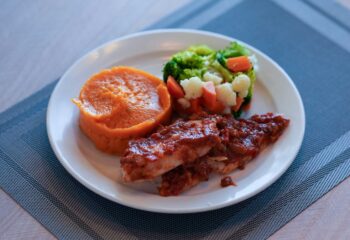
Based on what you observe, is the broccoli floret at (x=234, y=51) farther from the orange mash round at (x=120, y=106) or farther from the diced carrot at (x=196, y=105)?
the orange mash round at (x=120, y=106)

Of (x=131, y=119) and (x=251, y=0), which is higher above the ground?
(x=251, y=0)

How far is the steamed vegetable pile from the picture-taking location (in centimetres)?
320

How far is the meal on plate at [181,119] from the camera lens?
2.81 metres

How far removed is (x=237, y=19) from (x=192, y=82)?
Answer: 1233 mm

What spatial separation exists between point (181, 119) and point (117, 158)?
46cm

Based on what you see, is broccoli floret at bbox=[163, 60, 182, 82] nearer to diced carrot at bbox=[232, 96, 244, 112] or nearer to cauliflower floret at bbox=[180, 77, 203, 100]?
cauliflower floret at bbox=[180, 77, 203, 100]

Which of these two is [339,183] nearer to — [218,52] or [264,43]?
[218,52]

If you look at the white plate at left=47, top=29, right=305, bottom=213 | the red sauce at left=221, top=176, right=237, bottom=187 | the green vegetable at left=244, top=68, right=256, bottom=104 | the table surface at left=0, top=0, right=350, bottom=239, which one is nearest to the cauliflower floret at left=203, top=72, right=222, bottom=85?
the green vegetable at left=244, top=68, right=256, bottom=104

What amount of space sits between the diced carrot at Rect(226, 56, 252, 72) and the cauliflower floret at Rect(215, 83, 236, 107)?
0.16 m

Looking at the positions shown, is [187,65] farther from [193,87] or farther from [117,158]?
[117,158]

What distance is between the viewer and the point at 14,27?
4.02 meters

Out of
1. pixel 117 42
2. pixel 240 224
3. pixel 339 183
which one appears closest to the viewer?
pixel 240 224

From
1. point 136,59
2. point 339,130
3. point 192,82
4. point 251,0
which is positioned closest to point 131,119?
point 192,82

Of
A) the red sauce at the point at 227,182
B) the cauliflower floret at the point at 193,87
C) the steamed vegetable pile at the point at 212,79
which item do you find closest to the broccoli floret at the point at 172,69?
the steamed vegetable pile at the point at 212,79
